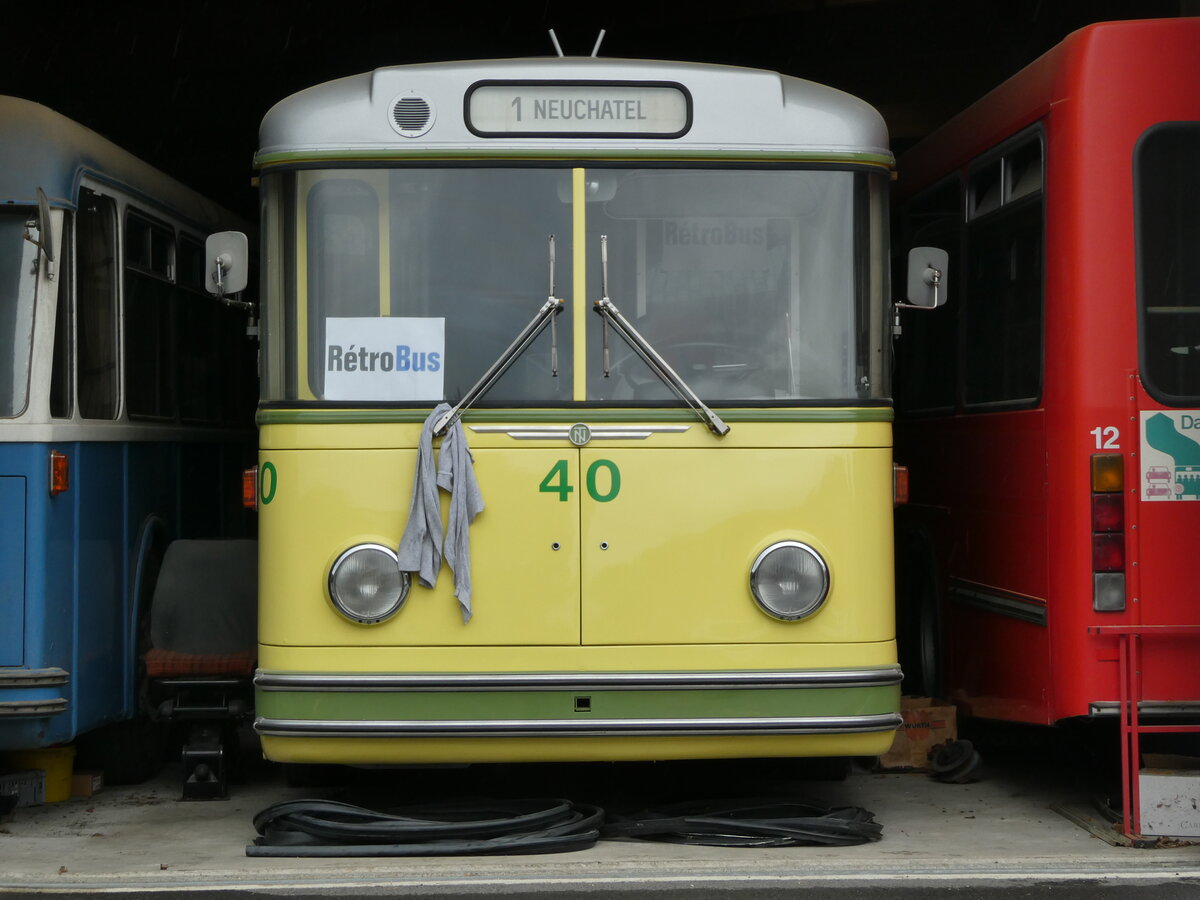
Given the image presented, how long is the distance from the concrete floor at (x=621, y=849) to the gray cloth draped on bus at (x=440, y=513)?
1.03 metres

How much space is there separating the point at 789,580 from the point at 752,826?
977 millimetres

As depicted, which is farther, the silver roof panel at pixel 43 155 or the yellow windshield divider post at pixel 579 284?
the silver roof panel at pixel 43 155

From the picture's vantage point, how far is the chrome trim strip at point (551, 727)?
580cm

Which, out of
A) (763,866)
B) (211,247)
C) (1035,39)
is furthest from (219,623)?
(1035,39)

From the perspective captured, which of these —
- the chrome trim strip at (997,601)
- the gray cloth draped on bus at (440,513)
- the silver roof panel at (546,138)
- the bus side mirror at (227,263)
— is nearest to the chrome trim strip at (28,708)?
the gray cloth draped on bus at (440,513)

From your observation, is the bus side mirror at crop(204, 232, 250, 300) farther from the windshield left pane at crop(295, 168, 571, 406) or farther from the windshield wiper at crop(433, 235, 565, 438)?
the windshield wiper at crop(433, 235, 565, 438)

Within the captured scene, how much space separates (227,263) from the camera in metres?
6.18

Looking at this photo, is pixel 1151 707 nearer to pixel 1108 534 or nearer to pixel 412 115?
pixel 1108 534

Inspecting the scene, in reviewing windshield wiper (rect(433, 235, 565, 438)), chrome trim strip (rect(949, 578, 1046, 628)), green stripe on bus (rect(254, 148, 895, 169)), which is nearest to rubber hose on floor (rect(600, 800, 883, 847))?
chrome trim strip (rect(949, 578, 1046, 628))

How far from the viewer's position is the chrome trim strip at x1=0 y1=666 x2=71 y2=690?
6301 mm

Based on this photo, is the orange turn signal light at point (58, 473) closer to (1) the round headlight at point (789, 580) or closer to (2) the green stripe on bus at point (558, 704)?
(2) the green stripe on bus at point (558, 704)

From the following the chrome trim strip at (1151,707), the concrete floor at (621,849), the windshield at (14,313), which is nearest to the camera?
the concrete floor at (621,849)

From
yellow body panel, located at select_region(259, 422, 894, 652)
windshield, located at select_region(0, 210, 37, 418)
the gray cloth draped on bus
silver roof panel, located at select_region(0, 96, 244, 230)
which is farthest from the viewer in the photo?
silver roof panel, located at select_region(0, 96, 244, 230)

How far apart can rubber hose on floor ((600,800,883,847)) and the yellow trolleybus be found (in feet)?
1.24
